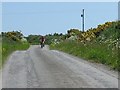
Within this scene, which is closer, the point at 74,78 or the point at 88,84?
the point at 88,84

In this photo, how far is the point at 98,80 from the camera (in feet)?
50.7

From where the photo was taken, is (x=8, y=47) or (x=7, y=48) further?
(x=8, y=47)

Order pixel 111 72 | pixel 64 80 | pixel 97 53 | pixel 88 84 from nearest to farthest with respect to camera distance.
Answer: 1. pixel 88 84
2. pixel 64 80
3. pixel 111 72
4. pixel 97 53

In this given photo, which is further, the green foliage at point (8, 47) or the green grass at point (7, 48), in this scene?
the green foliage at point (8, 47)

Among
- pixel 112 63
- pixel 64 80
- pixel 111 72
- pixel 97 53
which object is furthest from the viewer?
pixel 97 53

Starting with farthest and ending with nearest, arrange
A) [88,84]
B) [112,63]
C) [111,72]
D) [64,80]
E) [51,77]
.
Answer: [112,63]
[111,72]
[51,77]
[64,80]
[88,84]

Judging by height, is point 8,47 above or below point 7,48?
below

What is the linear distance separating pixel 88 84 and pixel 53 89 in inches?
58.1

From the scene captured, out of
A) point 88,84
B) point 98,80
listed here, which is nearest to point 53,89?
point 88,84

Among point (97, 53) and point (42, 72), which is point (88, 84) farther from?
point (97, 53)

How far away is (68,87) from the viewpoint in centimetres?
1359

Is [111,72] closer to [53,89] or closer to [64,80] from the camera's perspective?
[64,80]

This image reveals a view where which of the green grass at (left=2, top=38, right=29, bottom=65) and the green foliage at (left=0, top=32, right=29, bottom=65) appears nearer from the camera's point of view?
the green grass at (left=2, top=38, right=29, bottom=65)

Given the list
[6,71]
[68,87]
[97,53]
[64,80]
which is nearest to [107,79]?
[64,80]
